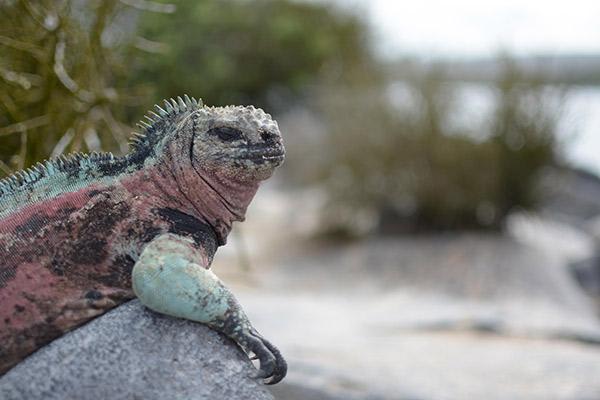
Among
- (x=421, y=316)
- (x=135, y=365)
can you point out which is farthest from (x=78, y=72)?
(x=421, y=316)

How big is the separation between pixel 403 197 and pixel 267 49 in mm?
5743

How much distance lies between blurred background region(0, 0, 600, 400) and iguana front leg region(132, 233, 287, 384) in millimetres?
2600

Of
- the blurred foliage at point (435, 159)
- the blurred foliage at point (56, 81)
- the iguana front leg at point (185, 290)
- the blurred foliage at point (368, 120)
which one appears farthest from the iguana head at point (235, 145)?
the blurred foliage at point (435, 159)

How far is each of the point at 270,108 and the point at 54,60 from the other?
11127 mm

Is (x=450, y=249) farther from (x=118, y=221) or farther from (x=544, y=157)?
(x=118, y=221)

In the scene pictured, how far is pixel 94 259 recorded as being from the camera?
228 cm

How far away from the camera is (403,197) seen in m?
11.5

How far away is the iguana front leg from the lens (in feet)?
7.04

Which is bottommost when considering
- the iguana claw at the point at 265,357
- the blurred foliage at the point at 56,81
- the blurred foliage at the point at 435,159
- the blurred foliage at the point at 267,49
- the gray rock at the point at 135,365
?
the gray rock at the point at 135,365

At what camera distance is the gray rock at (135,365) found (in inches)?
86.5

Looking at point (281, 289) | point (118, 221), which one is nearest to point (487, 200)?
point (281, 289)

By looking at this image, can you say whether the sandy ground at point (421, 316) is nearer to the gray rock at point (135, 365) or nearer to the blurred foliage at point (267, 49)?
the gray rock at point (135, 365)

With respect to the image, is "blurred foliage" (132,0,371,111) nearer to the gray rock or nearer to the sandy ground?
the sandy ground

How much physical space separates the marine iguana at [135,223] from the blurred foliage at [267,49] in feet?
23.6
